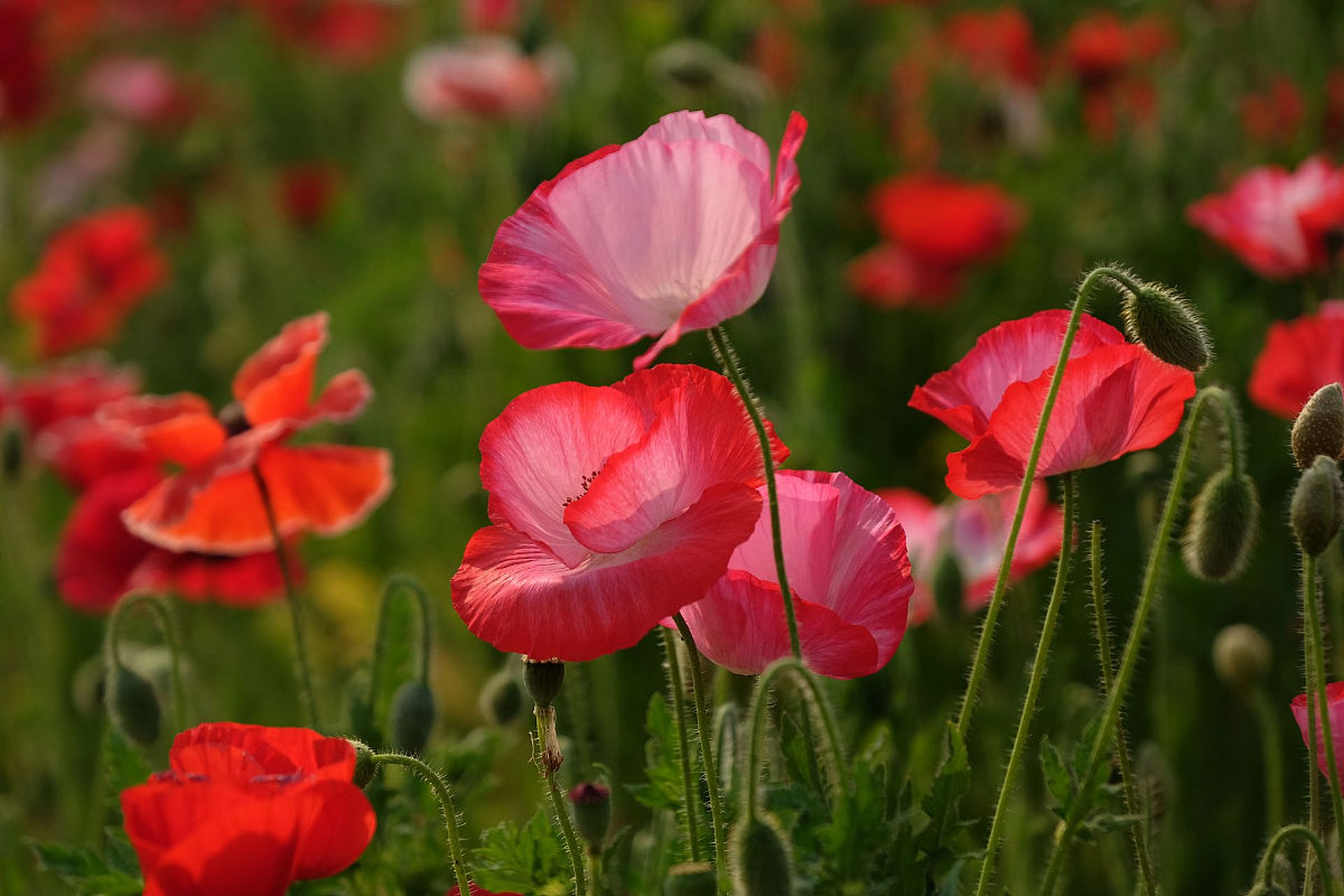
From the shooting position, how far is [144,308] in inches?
203

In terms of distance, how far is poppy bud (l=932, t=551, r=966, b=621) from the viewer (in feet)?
5.84

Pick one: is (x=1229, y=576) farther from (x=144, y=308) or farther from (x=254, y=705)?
(x=144, y=308)

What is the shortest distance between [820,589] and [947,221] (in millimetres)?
2160

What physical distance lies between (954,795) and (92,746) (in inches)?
90.7

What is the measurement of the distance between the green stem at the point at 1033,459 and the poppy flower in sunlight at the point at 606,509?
0.17 m

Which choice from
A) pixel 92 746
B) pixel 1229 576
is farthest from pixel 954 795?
pixel 92 746

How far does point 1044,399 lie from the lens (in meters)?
1.07

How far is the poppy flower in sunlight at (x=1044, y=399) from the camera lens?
107cm

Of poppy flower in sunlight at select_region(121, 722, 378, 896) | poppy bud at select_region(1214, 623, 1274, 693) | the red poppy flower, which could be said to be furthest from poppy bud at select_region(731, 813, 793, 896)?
the red poppy flower

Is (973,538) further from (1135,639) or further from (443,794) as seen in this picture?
(443,794)

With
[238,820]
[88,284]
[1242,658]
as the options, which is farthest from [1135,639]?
[88,284]

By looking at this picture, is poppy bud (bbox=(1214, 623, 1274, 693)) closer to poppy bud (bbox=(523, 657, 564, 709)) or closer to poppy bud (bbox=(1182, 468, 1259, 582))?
poppy bud (bbox=(1182, 468, 1259, 582))

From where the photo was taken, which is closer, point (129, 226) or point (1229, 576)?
point (1229, 576)

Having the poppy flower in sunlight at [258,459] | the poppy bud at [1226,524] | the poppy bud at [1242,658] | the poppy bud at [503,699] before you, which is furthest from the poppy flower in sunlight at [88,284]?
the poppy bud at [1226,524]
